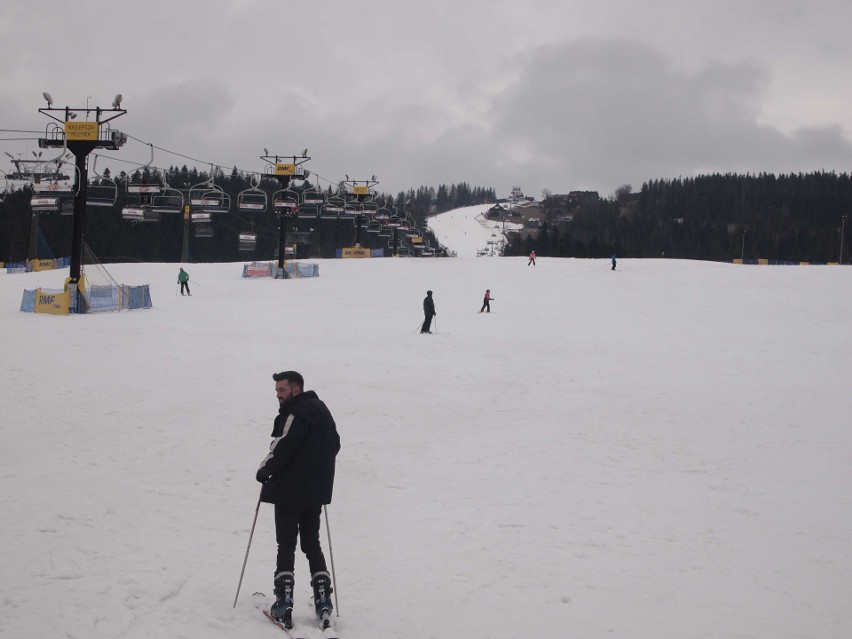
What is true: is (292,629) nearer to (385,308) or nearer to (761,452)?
(761,452)

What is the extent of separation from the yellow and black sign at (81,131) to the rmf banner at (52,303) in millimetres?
6226

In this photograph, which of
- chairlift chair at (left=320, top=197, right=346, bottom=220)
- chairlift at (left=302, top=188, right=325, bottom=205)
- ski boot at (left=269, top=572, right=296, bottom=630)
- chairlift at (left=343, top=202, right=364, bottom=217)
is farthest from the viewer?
chairlift at (left=343, top=202, right=364, bottom=217)

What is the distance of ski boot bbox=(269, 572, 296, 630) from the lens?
5102 mm

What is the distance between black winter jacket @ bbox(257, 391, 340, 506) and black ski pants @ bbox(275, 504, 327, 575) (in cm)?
9

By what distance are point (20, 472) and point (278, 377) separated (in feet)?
18.8

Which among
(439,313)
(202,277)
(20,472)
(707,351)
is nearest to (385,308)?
(439,313)

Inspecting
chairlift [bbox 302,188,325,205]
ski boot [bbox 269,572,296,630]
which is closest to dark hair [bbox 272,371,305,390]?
ski boot [bbox 269,572,296,630]

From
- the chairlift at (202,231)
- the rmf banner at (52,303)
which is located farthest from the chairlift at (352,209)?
the rmf banner at (52,303)

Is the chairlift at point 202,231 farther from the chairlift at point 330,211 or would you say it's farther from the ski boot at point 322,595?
the ski boot at point 322,595

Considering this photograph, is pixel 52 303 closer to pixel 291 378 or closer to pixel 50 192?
pixel 50 192

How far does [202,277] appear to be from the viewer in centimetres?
5181

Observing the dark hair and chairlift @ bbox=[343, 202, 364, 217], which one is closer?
the dark hair

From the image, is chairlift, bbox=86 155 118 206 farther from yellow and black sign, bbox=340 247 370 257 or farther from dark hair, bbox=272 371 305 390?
yellow and black sign, bbox=340 247 370 257

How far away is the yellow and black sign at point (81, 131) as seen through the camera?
29438 millimetres
